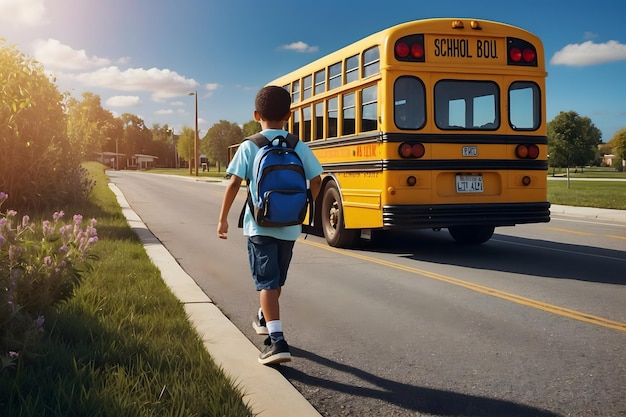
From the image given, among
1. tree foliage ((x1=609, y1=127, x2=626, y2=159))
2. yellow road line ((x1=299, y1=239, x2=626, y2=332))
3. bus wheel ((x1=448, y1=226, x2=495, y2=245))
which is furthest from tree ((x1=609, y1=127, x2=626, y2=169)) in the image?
yellow road line ((x1=299, y1=239, x2=626, y2=332))

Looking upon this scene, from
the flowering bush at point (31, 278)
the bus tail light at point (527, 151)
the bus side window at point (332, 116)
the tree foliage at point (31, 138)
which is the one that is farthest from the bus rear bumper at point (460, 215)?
the tree foliage at point (31, 138)

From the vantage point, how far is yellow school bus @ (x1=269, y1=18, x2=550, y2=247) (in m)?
8.27

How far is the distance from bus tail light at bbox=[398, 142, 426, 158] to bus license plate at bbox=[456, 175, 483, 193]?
65 cm

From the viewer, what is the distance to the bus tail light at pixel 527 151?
28.6 feet

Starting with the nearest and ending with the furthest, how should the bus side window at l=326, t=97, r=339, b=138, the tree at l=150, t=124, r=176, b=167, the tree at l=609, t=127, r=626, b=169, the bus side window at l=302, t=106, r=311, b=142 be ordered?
the bus side window at l=326, t=97, r=339, b=138
the bus side window at l=302, t=106, r=311, b=142
the tree at l=609, t=127, r=626, b=169
the tree at l=150, t=124, r=176, b=167

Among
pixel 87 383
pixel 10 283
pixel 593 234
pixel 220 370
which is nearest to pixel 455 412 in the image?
pixel 220 370

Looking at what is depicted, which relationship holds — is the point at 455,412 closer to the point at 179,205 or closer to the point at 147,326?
the point at 147,326

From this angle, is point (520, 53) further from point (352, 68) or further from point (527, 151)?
point (352, 68)

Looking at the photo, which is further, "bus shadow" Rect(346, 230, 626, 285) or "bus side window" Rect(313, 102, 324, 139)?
"bus side window" Rect(313, 102, 324, 139)

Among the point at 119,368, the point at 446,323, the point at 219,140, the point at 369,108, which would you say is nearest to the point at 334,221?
the point at 369,108

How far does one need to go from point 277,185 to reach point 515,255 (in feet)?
20.1

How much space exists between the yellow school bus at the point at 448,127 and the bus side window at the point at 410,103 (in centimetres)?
1

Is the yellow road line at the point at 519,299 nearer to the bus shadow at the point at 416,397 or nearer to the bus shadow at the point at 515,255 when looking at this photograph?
the bus shadow at the point at 515,255

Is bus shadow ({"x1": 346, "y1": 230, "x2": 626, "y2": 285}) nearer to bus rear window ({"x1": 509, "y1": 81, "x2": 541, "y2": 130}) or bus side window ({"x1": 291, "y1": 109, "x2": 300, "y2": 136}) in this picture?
bus rear window ({"x1": 509, "y1": 81, "x2": 541, "y2": 130})
